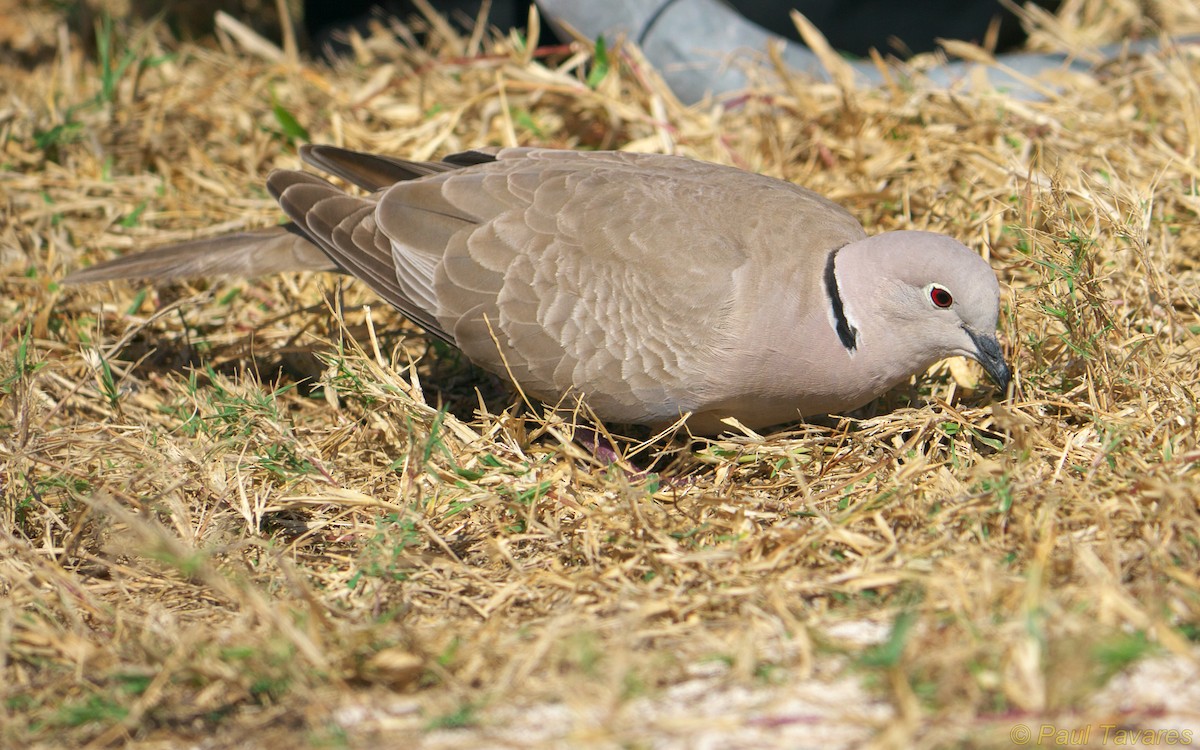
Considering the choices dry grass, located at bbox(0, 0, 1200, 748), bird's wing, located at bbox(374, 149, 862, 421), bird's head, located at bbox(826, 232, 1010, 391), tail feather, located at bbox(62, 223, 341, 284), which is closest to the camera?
dry grass, located at bbox(0, 0, 1200, 748)

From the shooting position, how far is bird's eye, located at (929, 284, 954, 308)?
302 cm

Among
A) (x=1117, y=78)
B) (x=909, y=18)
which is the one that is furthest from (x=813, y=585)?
(x=909, y=18)

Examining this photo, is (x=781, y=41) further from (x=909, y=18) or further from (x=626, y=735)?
(x=626, y=735)

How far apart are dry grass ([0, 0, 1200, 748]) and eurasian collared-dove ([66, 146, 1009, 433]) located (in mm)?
203

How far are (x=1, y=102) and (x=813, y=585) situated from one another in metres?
4.59

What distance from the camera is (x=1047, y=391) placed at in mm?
3293

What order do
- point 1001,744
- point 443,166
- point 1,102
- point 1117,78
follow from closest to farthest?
1. point 1001,744
2. point 443,166
3. point 1117,78
4. point 1,102

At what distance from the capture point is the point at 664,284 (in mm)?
3152

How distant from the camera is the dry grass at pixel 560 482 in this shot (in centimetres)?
206
